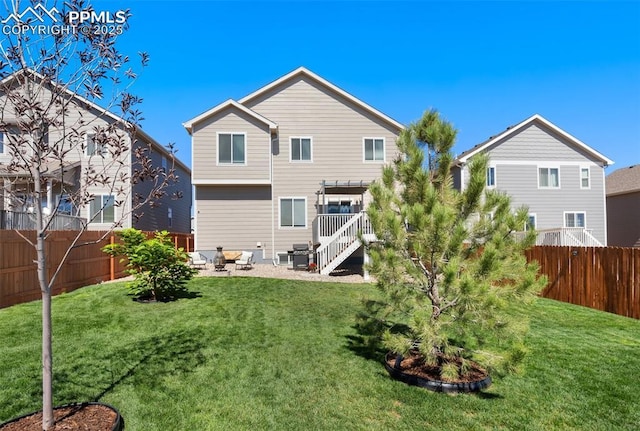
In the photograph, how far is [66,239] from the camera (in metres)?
10.5

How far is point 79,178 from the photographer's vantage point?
6789 millimetres

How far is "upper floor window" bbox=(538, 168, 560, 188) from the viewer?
2112 centimetres

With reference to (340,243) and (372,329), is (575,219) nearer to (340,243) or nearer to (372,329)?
(340,243)

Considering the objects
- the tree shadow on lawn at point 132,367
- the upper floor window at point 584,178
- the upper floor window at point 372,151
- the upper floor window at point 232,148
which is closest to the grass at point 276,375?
the tree shadow on lawn at point 132,367

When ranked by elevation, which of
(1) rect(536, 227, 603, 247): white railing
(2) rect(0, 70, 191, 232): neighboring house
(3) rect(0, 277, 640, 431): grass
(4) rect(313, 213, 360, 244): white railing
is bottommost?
(3) rect(0, 277, 640, 431): grass

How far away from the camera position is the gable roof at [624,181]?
78.7 ft

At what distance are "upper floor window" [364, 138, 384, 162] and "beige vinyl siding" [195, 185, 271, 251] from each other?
5.18 m

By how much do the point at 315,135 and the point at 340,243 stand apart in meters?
6.48

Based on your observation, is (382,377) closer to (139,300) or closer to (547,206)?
(139,300)

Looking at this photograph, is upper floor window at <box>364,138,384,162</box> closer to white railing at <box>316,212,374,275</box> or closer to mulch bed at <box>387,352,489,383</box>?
white railing at <box>316,212,374,275</box>

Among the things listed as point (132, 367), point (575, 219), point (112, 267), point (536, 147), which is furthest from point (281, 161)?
point (575, 219)

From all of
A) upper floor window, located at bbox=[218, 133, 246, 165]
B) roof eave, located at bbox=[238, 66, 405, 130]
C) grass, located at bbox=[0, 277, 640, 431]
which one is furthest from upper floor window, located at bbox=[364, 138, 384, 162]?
grass, located at bbox=[0, 277, 640, 431]

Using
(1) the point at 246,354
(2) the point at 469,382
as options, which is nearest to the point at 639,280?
(2) the point at 469,382

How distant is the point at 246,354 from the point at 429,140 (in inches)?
160
